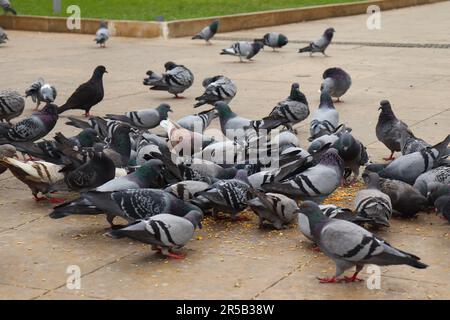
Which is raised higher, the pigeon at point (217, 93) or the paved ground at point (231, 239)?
the pigeon at point (217, 93)

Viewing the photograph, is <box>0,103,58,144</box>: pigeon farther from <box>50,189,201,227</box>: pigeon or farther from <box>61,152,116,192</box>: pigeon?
<box>50,189,201,227</box>: pigeon

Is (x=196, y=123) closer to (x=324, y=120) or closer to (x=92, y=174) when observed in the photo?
(x=324, y=120)

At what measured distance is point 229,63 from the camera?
613 inches

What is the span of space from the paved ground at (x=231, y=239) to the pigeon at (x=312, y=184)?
0.94ft

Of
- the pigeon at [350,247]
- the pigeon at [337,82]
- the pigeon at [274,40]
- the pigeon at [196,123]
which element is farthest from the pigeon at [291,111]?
the pigeon at [274,40]

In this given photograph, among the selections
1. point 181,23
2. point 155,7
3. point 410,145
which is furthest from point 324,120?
point 155,7

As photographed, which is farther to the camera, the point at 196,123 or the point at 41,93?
the point at 41,93

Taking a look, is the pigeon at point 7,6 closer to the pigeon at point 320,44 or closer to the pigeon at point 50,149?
the pigeon at point 320,44

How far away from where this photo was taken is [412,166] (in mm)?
7402

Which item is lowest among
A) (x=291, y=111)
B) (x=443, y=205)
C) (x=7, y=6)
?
(x=443, y=205)

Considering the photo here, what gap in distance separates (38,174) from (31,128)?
5.59 feet

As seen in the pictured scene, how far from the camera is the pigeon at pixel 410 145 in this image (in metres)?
7.93
